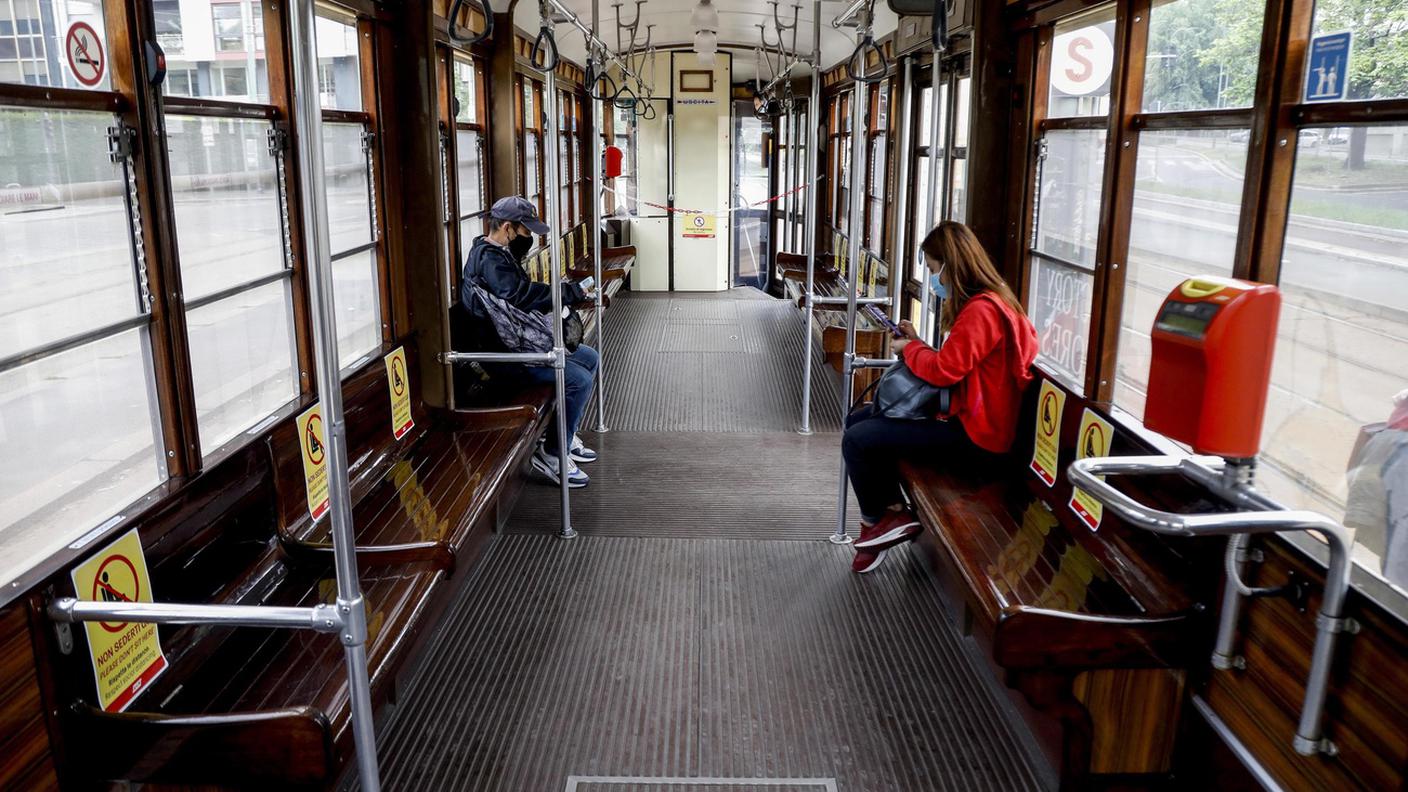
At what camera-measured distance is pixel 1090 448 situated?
338 cm

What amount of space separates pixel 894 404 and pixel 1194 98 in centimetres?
152

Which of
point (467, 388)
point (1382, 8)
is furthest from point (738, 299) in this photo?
point (1382, 8)

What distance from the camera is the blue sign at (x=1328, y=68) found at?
225 centimetres

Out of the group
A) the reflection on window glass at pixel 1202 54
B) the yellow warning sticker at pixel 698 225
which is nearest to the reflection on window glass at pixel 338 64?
the reflection on window glass at pixel 1202 54

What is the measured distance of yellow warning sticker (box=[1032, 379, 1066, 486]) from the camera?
3660 mm

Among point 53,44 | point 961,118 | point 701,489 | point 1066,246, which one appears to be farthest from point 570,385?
point 53,44

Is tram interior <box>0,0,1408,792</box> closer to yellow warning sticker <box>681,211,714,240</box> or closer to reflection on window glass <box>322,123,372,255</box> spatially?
reflection on window glass <box>322,123,372,255</box>

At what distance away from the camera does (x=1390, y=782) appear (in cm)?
195

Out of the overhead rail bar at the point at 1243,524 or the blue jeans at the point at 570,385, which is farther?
the blue jeans at the point at 570,385

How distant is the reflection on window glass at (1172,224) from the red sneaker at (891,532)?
97cm

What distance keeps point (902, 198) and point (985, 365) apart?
3.46 metres

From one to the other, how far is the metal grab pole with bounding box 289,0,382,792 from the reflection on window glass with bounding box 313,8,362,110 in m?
2.44

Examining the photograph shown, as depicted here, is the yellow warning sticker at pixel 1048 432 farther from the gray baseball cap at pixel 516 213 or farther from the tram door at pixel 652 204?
the tram door at pixel 652 204

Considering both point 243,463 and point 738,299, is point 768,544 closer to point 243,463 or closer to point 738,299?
point 243,463
